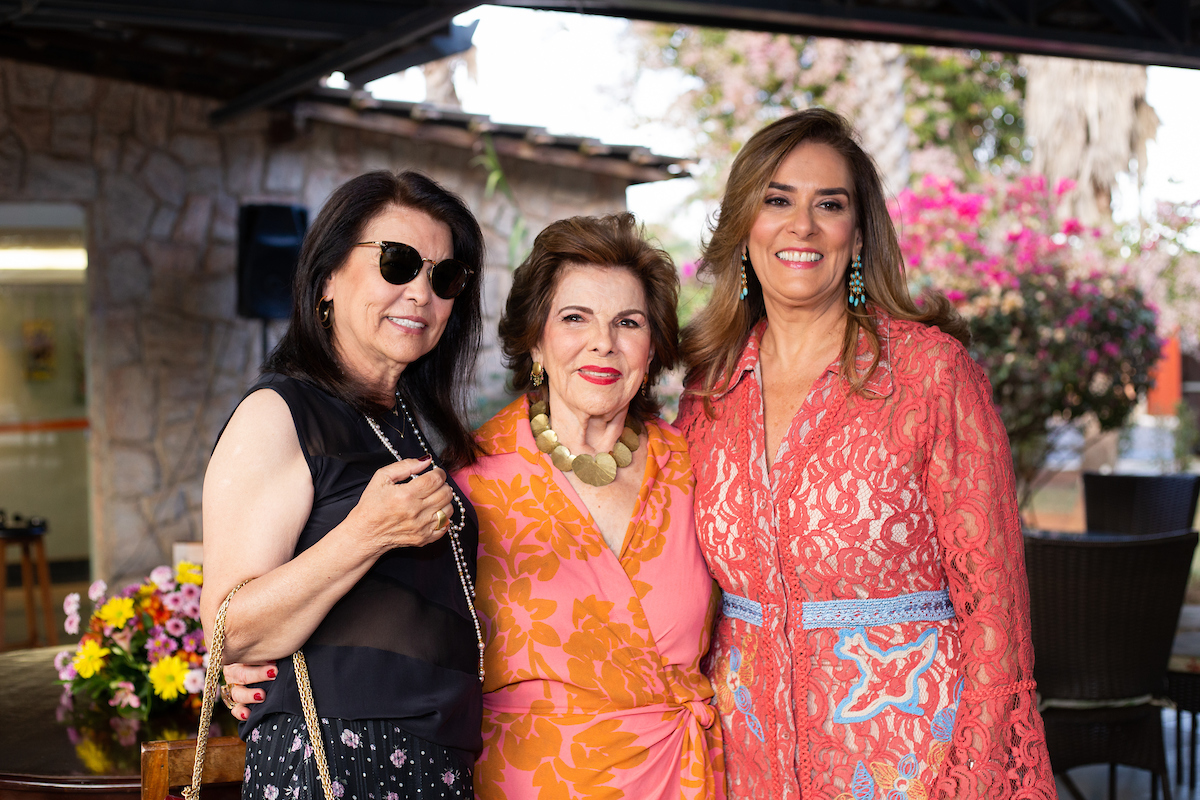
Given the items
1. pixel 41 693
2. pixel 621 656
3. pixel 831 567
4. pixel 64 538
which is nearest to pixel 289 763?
pixel 621 656

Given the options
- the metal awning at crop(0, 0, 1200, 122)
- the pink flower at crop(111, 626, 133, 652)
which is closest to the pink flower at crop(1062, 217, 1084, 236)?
the metal awning at crop(0, 0, 1200, 122)

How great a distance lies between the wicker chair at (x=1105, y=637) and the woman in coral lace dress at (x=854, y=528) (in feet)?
6.41

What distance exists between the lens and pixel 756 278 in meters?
2.50

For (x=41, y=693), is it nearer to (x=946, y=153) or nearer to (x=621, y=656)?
(x=621, y=656)

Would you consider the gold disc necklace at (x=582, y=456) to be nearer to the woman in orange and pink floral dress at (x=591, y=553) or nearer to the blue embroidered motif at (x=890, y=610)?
the woman in orange and pink floral dress at (x=591, y=553)

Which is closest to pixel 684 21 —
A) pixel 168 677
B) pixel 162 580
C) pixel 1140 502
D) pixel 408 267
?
pixel 408 267

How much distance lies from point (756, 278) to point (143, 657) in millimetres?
1887

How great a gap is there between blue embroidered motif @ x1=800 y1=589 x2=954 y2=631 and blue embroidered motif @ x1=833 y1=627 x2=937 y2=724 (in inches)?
1.5

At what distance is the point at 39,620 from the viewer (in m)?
8.13

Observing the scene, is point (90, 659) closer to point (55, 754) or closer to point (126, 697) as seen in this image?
point (126, 697)

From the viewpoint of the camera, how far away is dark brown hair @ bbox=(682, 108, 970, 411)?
2229 millimetres

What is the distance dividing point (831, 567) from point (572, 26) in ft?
49.7

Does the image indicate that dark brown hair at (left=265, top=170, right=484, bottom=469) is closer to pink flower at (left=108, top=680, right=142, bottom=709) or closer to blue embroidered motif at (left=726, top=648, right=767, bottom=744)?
blue embroidered motif at (left=726, top=648, right=767, bottom=744)

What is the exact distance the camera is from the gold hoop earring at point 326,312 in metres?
1.89
